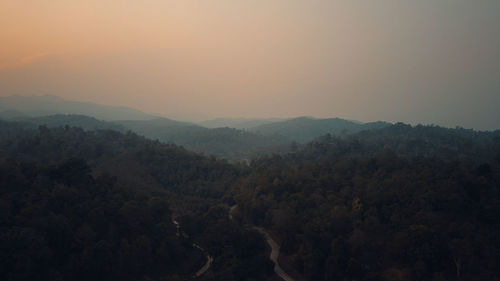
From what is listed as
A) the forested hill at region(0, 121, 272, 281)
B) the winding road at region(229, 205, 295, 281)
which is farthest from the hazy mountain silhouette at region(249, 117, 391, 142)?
the forested hill at region(0, 121, 272, 281)

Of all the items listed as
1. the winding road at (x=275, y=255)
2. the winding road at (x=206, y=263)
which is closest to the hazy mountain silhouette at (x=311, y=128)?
the winding road at (x=275, y=255)

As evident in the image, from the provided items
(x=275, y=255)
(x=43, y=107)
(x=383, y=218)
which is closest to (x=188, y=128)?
(x=43, y=107)

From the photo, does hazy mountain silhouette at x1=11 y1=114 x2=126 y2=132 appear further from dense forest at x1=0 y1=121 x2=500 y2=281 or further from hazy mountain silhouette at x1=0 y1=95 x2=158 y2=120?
dense forest at x1=0 y1=121 x2=500 y2=281

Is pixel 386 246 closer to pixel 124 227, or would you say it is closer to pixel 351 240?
pixel 351 240

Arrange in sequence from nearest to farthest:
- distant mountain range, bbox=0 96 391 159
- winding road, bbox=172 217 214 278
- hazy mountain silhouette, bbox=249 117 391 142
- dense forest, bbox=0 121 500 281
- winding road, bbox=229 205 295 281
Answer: dense forest, bbox=0 121 500 281 → winding road, bbox=172 217 214 278 → winding road, bbox=229 205 295 281 → distant mountain range, bbox=0 96 391 159 → hazy mountain silhouette, bbox=249 117 391 142

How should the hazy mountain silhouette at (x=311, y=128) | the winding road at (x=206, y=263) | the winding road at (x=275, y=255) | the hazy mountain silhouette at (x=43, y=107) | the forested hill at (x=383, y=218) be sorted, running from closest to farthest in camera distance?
1. the forested hill at (x=383, y=218)
2. the winding road at (x=206, y=263)
3. the winding road at (x=275, y=255)
4. the hazy mountain silhouette at (x=43, y=107)
5. the hazy mountain silhouette at (x=311, y=128)

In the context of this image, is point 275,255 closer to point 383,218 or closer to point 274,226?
point 274,226

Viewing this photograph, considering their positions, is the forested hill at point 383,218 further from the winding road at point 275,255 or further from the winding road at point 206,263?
the winding road at point 206,263
